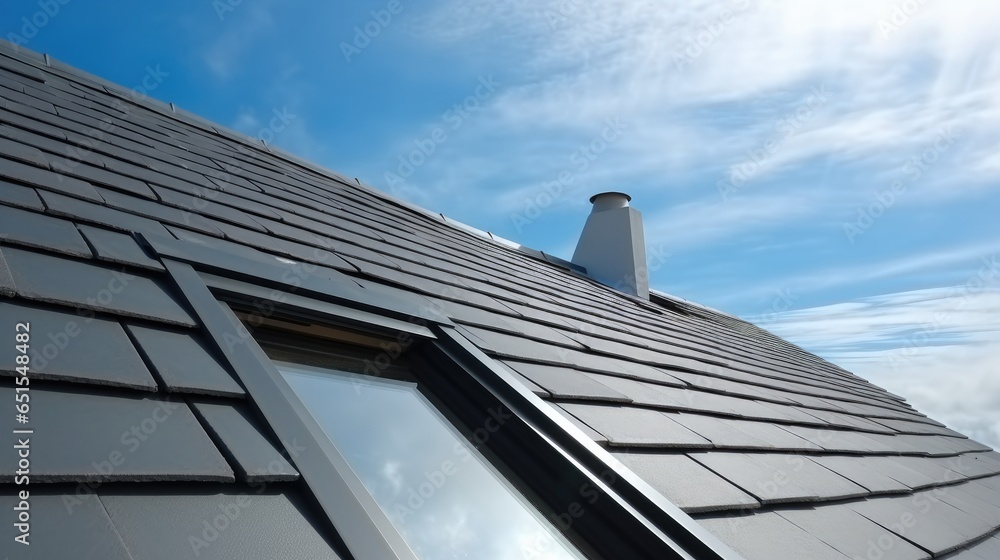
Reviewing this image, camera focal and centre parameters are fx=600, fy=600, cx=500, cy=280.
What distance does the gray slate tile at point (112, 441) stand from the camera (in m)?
0.88

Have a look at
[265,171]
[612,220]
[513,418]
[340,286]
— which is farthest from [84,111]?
[612,220]

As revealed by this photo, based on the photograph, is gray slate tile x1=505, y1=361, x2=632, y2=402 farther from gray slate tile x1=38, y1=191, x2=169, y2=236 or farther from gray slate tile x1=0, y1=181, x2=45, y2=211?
gray slate tile x1=0, y1=181, x2=45, y2=211

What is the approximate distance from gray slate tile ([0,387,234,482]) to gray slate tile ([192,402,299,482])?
0.02 meters

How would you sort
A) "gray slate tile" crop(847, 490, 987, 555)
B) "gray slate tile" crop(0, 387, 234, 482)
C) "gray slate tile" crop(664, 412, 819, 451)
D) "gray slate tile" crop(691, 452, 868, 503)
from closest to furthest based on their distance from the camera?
"gray slate tile" crop(0, 387, 234, 482), "gray slate tile" crop(691, 452, 868, 503), "gray slate tile" crop(847, 490, 987, 555), "gray slate tile" crop(664, 412, 819, 451)

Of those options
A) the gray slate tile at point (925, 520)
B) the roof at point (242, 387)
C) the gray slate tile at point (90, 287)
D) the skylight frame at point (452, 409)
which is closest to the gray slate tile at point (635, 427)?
the roof at point (242, 387)

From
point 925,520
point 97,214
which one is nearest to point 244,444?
point 97,214

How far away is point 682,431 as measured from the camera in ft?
7.67

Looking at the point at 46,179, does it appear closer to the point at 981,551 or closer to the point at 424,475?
the point at 424,475

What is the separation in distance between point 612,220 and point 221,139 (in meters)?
4.73

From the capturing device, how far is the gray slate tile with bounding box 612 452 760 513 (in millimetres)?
1729

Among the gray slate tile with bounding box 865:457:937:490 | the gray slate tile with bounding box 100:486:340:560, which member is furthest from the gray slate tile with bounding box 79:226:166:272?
the gray slate tile with bounding box 865:457:937:490

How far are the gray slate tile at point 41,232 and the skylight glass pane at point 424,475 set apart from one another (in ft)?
1.98

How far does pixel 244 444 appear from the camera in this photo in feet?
3.55

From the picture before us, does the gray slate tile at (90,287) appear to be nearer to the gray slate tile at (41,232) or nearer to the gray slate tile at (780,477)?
the gray slate tile at (41,232)
